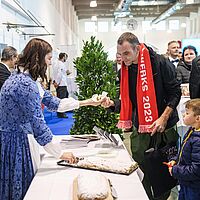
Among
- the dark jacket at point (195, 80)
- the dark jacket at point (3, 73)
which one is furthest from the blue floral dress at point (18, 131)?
the dark jacket at point (3, 73)

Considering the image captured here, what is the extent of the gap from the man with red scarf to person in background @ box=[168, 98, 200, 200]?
8.3 inches

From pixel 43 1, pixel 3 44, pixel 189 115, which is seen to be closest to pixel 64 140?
pixel 189 115

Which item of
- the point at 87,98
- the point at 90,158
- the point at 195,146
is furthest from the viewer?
the point at 87,98

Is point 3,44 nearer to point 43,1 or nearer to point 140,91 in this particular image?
point 140,91

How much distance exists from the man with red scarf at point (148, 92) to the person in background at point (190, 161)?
0.69ft

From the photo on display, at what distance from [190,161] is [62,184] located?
0.84m

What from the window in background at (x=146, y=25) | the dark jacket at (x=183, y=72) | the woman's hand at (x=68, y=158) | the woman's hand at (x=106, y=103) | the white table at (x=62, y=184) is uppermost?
the window in background at (x=146, y=25)

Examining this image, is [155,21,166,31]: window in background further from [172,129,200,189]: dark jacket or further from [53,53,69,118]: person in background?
[172,129,200,189]: dark jacket

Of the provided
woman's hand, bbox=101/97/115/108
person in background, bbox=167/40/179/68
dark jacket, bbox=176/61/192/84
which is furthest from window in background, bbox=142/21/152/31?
woman's hand, bbox=101/97/115/108

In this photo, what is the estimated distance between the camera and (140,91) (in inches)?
91.0

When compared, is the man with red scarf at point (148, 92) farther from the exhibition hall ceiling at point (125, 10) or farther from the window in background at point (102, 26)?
the window in background at point (102, 26)

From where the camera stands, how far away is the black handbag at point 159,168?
2168 mm

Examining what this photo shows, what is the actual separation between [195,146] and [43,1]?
694cm

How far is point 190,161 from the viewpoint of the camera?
201 centimetres
